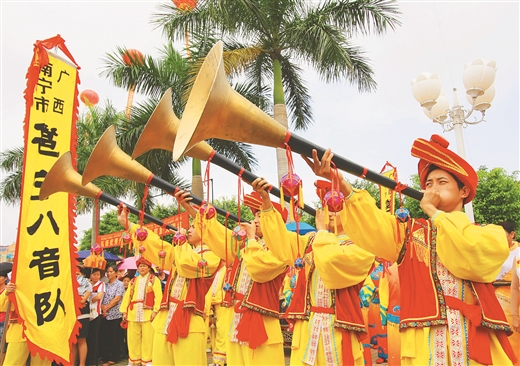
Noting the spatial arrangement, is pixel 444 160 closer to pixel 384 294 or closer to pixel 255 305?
pixel 255 305

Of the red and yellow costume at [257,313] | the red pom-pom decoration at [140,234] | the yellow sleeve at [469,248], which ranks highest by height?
the red pom-pom decoration at [140,234]

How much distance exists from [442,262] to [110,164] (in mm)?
3332

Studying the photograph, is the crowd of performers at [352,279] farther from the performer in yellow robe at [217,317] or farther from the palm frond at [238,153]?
the palm frond at [238,153]

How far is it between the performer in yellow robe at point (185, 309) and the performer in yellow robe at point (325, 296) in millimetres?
1511

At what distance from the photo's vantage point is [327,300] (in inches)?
151

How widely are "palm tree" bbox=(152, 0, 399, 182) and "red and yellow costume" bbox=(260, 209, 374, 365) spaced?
633 cm

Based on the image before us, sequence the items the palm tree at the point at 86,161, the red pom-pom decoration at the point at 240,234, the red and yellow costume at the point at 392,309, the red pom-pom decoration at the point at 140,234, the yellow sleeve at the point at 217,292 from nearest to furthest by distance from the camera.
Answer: the red pom-pom decoration at the point at 240,234, the red and yellow costume at the point at 392,309, the red pom-pom decoration at the point at 140,234, the yellow sleeve at the point at 217,292, the palm tree at the point at 86,161

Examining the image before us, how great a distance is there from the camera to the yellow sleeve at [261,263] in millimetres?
4551

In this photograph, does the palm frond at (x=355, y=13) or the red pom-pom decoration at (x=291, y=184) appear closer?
the red pom-pom decoration at (x=291, y=184)

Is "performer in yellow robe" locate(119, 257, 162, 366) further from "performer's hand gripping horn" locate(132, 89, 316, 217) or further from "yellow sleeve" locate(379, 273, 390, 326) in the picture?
"performer's hand gripping horn" locate(132, 89, 316, 217)

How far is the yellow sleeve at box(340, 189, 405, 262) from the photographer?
9.23 feet

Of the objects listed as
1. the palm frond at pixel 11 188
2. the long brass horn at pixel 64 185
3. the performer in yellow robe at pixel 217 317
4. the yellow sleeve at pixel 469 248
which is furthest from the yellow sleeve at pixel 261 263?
the palm frond at pixel 11 188

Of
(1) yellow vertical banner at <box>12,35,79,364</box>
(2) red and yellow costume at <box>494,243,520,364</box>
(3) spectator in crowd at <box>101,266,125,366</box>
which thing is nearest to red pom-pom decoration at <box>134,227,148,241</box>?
(1) yellow vertical banner at <box>12,35,79,364</box>

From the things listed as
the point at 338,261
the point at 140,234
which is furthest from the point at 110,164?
the point at 338,261
